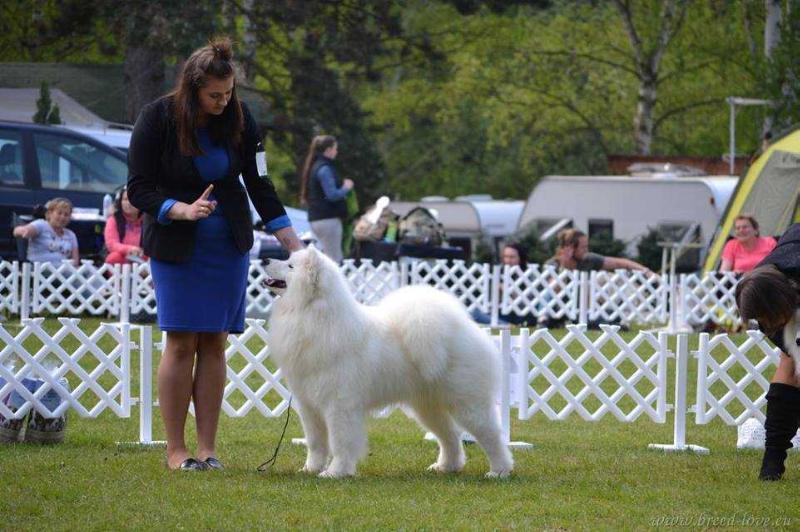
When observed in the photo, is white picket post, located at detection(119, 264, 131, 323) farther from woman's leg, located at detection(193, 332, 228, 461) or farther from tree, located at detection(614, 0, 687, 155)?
tree, located at detection(614, 0, 687, 155)

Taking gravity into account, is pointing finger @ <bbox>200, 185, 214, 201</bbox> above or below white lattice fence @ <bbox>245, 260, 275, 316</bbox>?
above

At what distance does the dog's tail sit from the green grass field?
0.54m

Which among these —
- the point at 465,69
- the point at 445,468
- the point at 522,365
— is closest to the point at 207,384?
the point at 445,468

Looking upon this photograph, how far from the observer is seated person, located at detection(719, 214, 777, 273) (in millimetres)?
11492

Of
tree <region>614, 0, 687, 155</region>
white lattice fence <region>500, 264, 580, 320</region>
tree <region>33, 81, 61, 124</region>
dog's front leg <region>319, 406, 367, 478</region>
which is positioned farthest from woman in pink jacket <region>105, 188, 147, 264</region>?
tree <region>614, 0, 687, 155</region>

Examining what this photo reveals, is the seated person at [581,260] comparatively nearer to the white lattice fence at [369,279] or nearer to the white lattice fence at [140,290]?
the white lattice fence at [369,279]

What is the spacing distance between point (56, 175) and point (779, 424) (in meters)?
8.64

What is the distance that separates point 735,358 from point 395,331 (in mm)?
2458

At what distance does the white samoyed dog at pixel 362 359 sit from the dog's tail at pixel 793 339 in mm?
1270

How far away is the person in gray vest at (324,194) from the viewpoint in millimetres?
12336

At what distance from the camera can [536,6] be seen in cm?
1834

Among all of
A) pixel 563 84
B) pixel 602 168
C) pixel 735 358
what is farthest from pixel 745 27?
pixel 735 358

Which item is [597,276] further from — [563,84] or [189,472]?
[563,84]

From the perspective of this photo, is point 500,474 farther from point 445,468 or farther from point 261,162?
point 261,162
